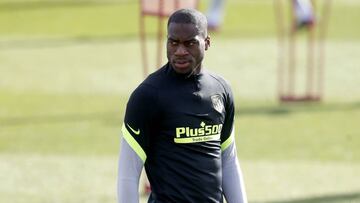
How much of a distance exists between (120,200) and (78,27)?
17501 millimetres

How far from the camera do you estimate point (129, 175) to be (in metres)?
5.83

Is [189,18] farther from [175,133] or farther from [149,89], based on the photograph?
[175,133]

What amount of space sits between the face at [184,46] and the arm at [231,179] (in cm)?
61

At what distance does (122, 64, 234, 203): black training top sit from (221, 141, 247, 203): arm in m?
0.20

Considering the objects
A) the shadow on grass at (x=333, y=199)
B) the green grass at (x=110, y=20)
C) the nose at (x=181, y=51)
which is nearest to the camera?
the nose at (x=181, y=51)

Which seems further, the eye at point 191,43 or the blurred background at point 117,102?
the blurred background at point 117,102

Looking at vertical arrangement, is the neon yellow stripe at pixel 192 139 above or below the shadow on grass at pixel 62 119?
above

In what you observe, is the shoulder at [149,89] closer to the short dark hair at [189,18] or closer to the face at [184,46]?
the face at [184,46]

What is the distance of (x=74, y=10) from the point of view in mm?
24719

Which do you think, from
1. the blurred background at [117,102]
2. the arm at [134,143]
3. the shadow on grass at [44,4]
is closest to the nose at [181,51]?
the arm at [134,143]

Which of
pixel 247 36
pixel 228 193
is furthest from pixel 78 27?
pixel 228 193

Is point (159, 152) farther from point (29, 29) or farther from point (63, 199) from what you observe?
point (29, 29)

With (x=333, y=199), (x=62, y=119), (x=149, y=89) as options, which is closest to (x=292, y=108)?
(x=62, y=119)

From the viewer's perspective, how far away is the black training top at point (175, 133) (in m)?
5.80
